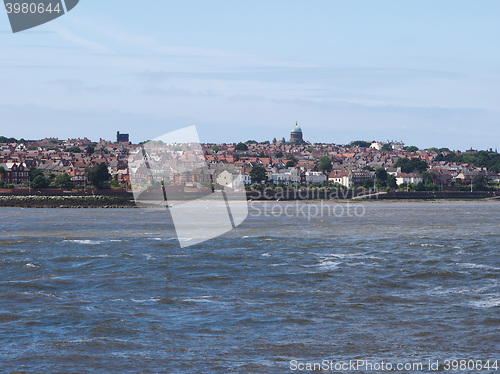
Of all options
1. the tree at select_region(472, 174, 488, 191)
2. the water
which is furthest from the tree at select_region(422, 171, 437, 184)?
the water

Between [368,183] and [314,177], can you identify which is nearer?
[368,183]

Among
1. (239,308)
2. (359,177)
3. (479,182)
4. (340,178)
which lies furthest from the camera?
(340,178)

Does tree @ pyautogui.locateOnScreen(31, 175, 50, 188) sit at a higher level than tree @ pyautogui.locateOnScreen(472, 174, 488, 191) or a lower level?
higher

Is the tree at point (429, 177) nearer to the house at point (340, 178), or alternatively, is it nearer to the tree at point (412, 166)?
the tree at point (412, 166)

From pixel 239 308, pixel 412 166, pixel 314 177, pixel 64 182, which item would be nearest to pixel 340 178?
pixel 314 177

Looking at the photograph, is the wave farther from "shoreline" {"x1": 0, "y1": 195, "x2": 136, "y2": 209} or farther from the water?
"shoreline" {"x1": 0, "y1": 195, "x2": 136, "y2": 209}

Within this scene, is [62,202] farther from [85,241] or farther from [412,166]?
[412,166]

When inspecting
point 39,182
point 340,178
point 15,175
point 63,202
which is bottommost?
point 63,202
